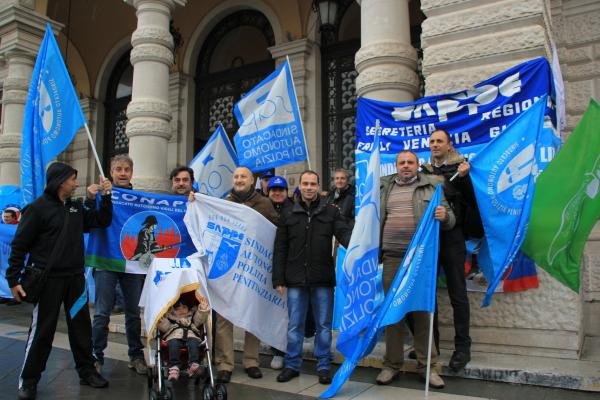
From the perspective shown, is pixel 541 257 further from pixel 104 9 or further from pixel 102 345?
pixel 104 9

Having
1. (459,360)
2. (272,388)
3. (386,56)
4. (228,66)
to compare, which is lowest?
(272,388)

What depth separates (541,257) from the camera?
168 inches

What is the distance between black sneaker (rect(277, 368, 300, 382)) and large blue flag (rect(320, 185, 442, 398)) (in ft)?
1.94

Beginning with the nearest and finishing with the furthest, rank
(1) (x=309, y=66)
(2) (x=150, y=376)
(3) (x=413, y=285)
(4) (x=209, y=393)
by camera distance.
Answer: (4) (x=209, y=393) < (3) (x=413, y=285) < (2) (x=150, y=376) < (1) (x=309, y=66)

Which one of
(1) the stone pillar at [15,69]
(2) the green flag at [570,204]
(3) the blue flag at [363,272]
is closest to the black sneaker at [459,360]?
(3) the blue flag at [363,272]

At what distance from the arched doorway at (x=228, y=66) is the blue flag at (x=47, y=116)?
753 cm

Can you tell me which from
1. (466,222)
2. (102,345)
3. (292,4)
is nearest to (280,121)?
(466,222)

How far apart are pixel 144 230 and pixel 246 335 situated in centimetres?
154

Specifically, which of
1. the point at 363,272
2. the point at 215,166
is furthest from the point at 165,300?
the point at 215,166

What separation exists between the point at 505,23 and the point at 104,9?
40.5ft

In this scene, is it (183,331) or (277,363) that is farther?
(277,363)

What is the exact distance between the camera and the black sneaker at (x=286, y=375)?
458 centimetres

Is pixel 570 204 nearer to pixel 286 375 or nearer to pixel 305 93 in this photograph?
pixel 286 375

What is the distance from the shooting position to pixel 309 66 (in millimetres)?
11242
